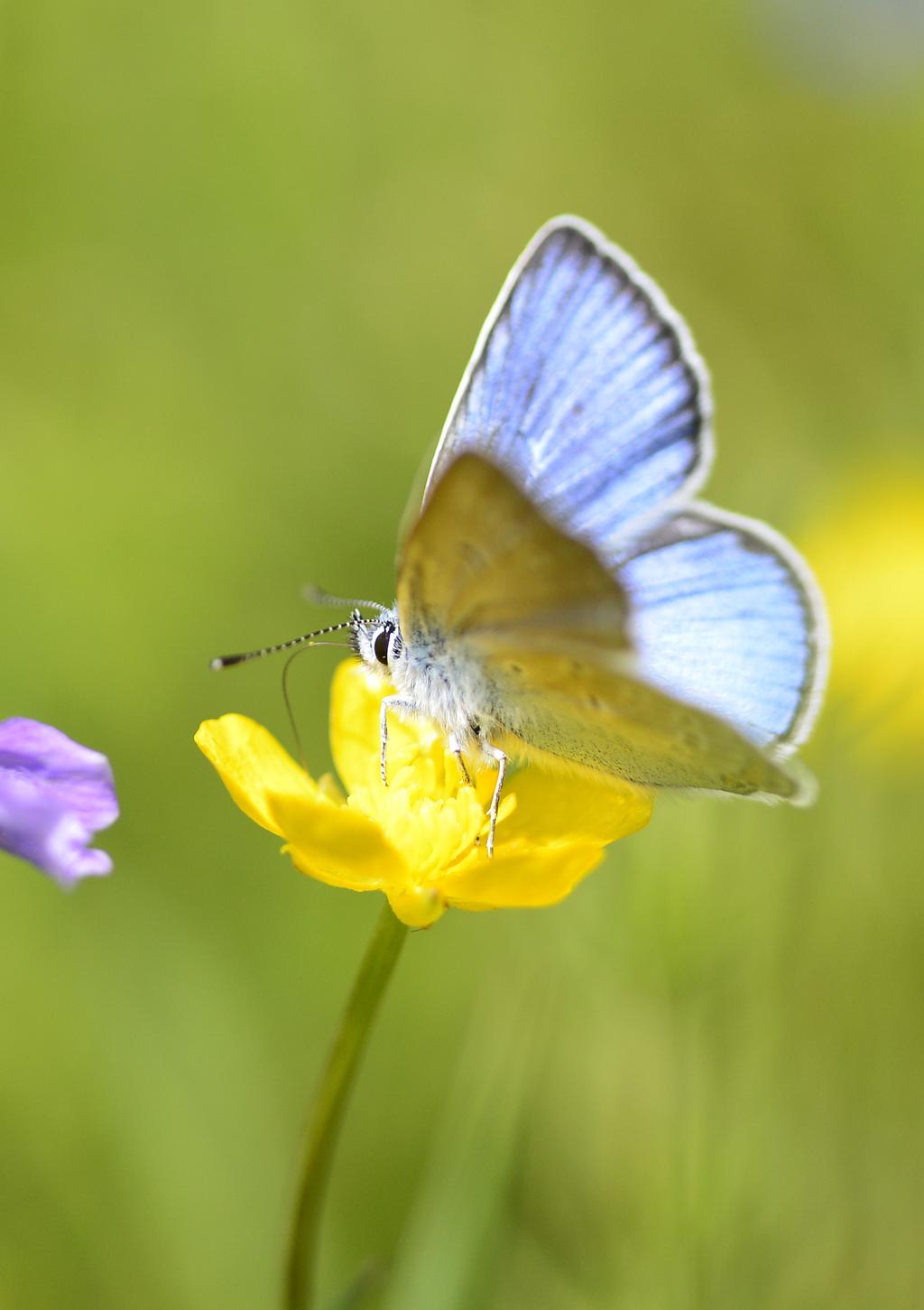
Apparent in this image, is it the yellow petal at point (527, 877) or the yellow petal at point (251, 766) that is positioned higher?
the yellow petal at point (527, 877)

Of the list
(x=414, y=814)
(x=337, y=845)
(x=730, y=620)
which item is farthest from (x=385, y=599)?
(x=337, y=845)

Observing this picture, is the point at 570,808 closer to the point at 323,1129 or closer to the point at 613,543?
the point at 613,543

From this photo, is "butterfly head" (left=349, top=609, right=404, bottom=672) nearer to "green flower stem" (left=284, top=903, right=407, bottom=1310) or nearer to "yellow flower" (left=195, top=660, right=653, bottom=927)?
"yellow flower" (left=195, top=660, right=653, bottom=927)

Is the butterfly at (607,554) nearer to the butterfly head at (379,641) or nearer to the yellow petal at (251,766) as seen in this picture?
the butterfly head at (379,641)

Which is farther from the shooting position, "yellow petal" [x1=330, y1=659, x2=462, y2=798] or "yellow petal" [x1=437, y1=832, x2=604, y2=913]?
"yellow petal" [x1=330, y1=659, x2=462, y2=798]

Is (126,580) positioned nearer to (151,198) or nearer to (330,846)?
(151,198)

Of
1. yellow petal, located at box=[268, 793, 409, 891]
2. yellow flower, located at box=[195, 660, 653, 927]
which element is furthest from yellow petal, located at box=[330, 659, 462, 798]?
yellow petal, located at box=[268, 793, 409, 891]

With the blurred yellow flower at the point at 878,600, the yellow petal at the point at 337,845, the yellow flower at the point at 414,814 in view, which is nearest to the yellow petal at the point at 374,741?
the yellow flower at the point at 414,814
